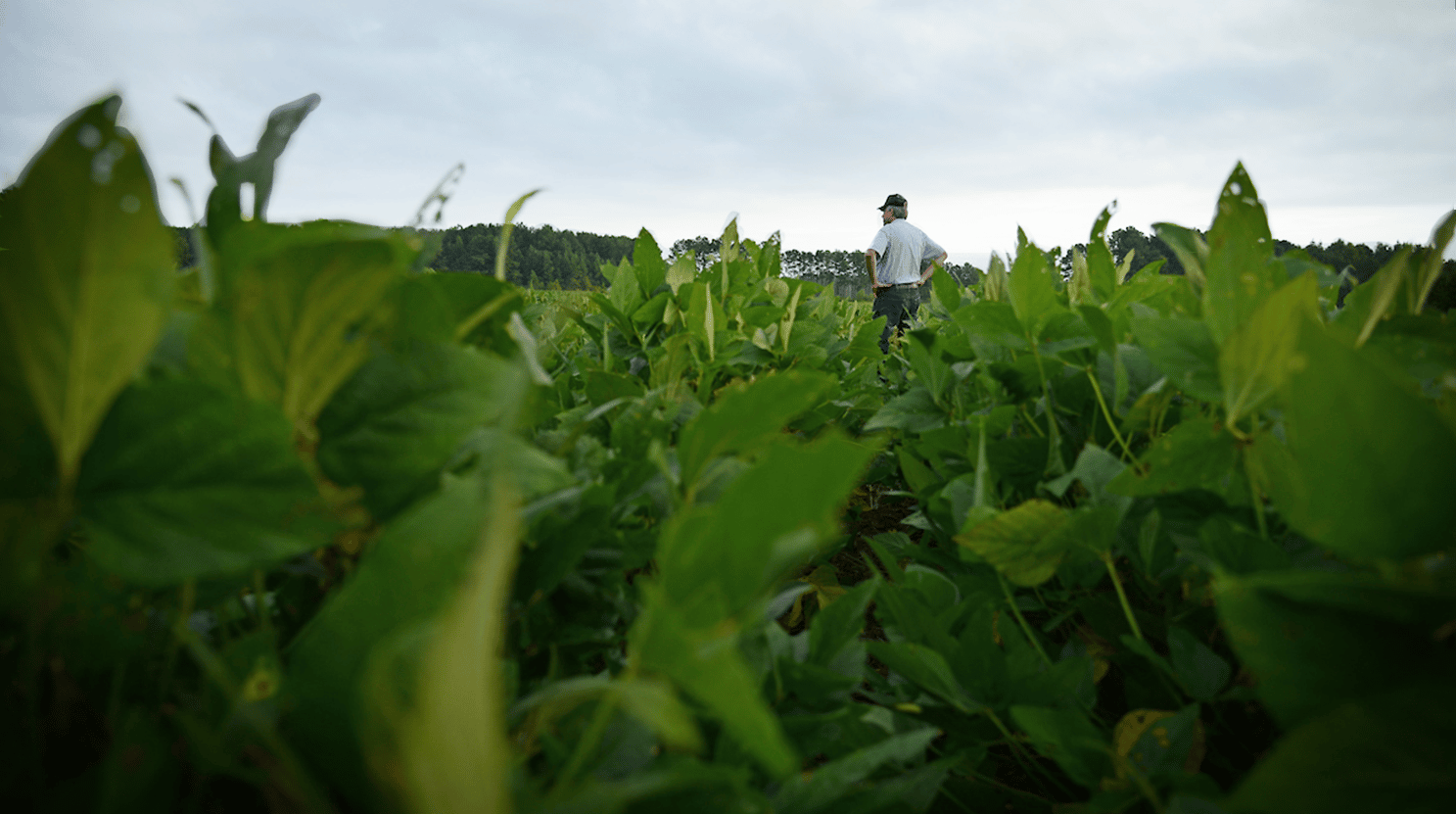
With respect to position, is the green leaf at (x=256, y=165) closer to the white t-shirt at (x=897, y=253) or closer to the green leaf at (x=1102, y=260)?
the green leaf at (x=1102, y=260)

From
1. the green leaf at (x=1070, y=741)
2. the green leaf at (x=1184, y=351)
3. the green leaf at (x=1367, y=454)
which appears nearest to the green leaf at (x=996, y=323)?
the green leaf at (x=1184, y=351)

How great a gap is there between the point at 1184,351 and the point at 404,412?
2.58ft

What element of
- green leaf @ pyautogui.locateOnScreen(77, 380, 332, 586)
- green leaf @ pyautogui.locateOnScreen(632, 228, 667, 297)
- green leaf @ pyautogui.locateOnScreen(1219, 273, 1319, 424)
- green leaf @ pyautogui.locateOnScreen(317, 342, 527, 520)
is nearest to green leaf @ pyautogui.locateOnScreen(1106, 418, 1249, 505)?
green leaf @ pyautogui.locateOnScreen(1219, 273, 1319, 424)

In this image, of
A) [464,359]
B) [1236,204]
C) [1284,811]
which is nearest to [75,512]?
[464,359]

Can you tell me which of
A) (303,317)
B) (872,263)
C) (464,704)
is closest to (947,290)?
(303,317)

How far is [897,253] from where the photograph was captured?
858 cm

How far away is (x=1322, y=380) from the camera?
434mm

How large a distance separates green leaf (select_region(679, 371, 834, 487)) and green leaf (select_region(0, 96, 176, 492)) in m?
0.36

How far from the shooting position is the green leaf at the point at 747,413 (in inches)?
21.6

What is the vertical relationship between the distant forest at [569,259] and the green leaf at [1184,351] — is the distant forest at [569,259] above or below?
above

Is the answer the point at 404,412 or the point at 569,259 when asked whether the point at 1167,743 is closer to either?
the point at 404,412

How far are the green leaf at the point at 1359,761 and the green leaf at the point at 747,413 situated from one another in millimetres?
366

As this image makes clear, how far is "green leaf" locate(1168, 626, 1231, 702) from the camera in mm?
814

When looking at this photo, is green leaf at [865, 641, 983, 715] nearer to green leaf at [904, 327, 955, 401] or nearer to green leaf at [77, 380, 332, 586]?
green leaf at [77, 380, 332, 586]
